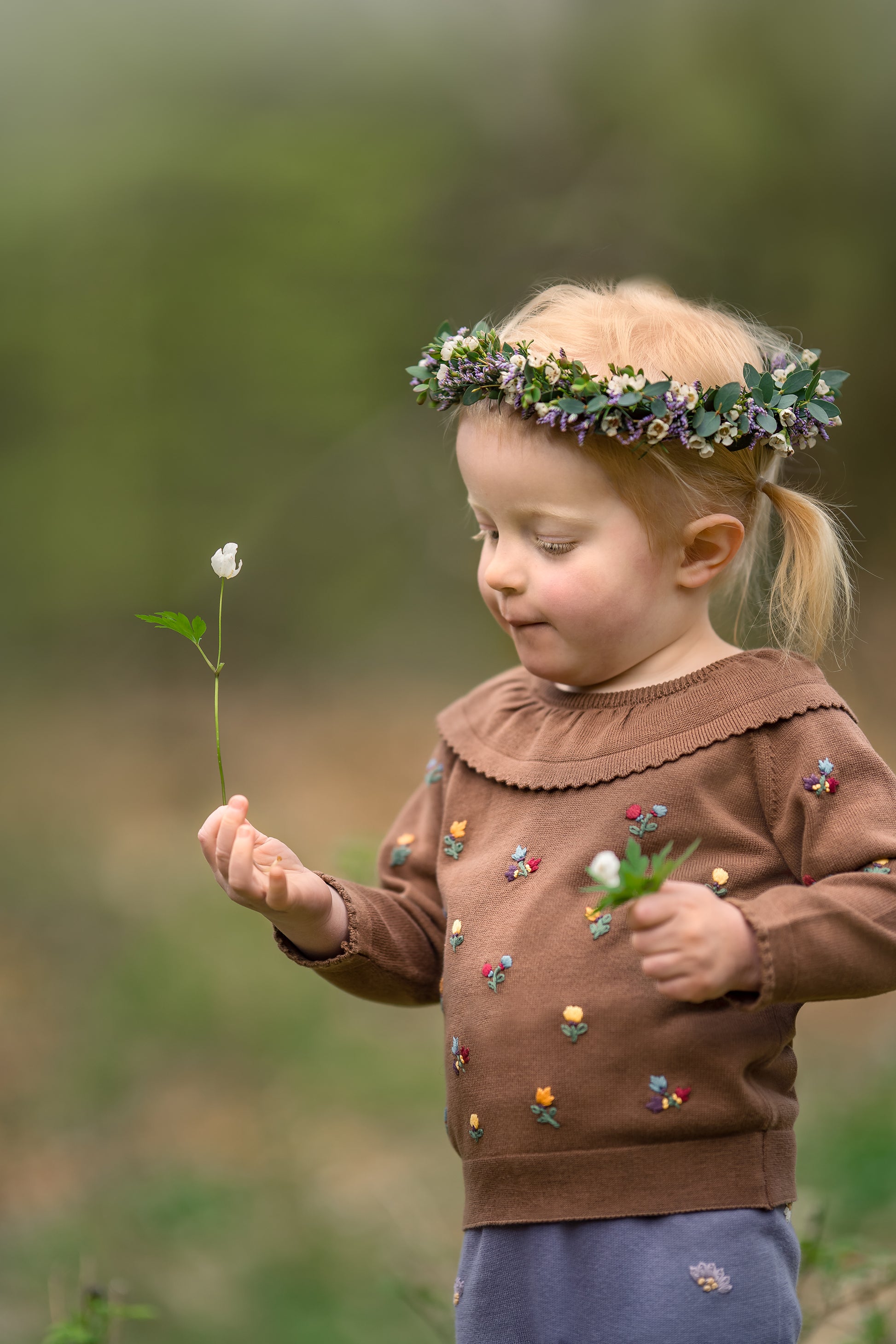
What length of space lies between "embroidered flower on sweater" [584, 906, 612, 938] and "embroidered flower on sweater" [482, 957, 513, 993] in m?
0.11

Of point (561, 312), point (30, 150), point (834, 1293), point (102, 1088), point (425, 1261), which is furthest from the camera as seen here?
point (30, 150)

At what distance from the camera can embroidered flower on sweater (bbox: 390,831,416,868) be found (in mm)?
1914

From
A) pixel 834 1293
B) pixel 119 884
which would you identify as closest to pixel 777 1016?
pixel 834 1293

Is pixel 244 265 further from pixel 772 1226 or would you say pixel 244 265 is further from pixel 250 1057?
pixel 772 1226

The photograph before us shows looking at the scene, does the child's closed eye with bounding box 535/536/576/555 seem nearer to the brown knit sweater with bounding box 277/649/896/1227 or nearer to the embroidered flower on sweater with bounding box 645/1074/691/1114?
the brown knit sweater with bounding box 277/649/896/1227

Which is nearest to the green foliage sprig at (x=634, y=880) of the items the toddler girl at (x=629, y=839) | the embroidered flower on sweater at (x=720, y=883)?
the toddler girl at (x=629, y=839)

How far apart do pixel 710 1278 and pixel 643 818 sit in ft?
1.76

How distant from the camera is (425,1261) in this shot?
11.1 feet

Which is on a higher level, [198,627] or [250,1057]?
[198,627]

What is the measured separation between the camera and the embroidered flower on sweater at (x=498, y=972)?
63.1 inches

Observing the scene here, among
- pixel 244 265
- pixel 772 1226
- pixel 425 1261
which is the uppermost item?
pixel 244 265

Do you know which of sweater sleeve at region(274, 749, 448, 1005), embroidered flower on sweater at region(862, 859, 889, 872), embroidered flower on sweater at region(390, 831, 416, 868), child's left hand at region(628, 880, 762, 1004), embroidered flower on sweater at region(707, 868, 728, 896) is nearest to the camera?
child's left hand at region(628, 880, 762, 1004)

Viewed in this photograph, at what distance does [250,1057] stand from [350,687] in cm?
180

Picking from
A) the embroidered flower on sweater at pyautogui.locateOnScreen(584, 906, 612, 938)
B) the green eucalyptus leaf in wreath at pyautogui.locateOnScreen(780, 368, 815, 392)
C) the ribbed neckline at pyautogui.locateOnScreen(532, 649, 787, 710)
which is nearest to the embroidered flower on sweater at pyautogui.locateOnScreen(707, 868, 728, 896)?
the embroidered flower on sweater at pyautogui.locateOnScreen(584, 906, 612, 938)
